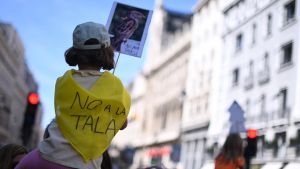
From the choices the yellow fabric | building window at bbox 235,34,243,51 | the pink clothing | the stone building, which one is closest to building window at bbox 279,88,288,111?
building window at bbox 235,34,243,51

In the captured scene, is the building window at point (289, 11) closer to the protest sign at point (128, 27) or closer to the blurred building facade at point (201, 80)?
the blurred building facade at point (201, 80)

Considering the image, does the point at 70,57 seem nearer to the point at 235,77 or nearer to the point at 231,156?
the point at 231,156

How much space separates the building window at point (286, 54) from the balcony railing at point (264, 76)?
5.33 ft

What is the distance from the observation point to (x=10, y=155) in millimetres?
4371

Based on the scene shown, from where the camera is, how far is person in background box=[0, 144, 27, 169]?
4.29 m

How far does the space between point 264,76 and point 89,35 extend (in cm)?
3123

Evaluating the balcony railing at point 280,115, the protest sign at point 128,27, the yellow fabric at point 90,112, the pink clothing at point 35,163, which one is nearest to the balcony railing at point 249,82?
the balcony railing at point 280,115

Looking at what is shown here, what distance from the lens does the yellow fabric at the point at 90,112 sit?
3006mm

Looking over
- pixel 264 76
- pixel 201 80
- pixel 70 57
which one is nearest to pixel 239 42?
pixel 264 76

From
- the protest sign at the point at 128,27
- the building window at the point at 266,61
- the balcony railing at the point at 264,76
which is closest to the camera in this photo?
the protest sign at the point at 128,27

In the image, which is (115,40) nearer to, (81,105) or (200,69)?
(81,105)

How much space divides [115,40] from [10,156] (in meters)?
1.42

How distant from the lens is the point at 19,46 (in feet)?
261

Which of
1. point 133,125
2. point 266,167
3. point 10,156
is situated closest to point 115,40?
point 10,156
